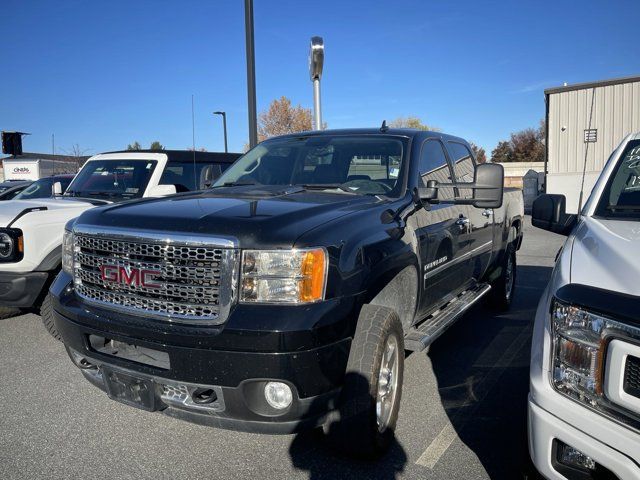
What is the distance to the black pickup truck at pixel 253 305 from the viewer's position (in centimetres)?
236

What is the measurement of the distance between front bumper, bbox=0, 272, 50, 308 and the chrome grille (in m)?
2.03

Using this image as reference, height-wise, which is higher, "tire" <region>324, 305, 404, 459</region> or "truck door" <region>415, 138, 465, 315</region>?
"truck door" <region>415, 138, 465, 315</region>

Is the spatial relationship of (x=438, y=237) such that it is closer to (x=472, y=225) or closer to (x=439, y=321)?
(x=439, y=321)

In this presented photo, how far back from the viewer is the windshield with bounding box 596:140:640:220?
3.08m

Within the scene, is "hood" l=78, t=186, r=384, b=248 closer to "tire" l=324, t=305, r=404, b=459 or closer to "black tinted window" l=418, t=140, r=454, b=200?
"tire" l=324, t=305, r=404, b=459

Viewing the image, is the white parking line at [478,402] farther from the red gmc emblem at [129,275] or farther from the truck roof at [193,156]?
the truck roof at [193,156]

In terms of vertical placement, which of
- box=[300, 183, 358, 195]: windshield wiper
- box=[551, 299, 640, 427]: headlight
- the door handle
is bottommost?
box=[551, 299, 640, 427]: headlight

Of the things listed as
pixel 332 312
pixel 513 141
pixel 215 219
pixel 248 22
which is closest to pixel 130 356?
pixel 215 219

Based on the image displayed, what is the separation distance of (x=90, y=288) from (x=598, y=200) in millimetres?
3102

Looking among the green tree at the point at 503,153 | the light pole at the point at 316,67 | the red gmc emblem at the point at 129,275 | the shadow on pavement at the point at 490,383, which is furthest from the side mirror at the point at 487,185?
the green tree at the point at 503,153

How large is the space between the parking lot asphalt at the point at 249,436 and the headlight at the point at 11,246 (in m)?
0.88

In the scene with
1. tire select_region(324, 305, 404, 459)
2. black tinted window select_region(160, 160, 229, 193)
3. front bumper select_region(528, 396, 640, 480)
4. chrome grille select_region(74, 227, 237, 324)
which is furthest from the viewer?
black tinted window select_region(160, 160, 229, 193)

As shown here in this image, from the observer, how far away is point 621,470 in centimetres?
173

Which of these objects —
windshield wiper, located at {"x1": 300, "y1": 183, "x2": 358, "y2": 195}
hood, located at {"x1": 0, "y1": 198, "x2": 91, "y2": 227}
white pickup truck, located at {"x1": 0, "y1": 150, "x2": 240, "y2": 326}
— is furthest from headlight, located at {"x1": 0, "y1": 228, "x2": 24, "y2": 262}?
windshield wiper, located at {"x1": 300, "y1": 183, "x2": 358, "y2": 195}
